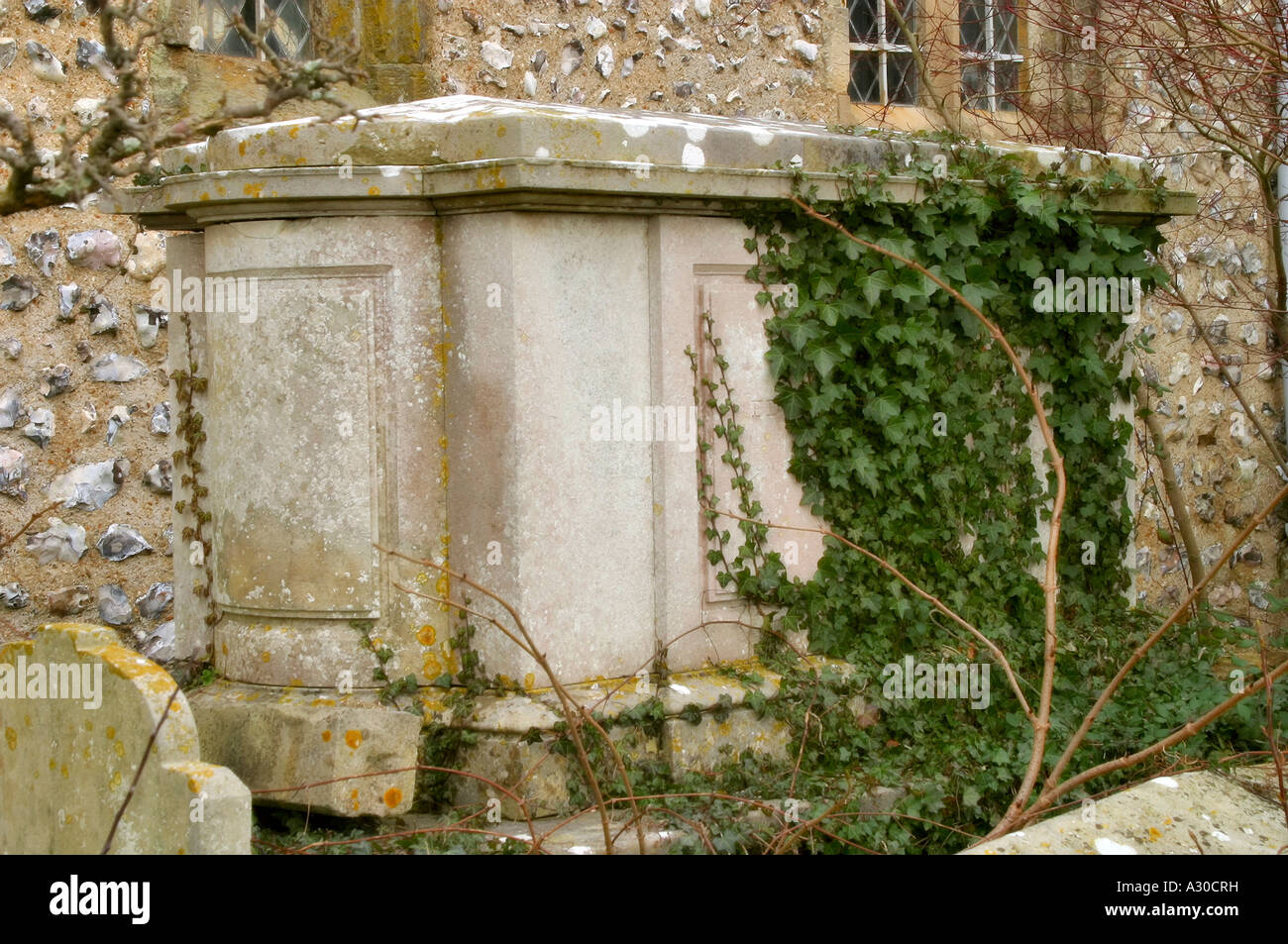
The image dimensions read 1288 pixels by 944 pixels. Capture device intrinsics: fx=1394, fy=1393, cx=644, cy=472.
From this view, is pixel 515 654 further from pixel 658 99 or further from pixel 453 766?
pixel 658 99

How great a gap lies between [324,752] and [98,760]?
0.87 metres

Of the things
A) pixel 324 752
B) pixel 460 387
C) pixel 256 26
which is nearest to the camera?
pixel 324 752

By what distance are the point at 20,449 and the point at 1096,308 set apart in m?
4.50

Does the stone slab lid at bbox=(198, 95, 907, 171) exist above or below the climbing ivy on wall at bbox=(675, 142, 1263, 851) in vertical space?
above

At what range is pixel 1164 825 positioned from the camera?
365 cm

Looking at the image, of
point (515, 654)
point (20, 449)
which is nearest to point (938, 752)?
point (515, 654)

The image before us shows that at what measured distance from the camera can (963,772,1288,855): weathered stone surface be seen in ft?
11.5

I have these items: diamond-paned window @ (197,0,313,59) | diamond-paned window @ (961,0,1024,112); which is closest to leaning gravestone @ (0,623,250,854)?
diamond-paned window @ (197,0,313,59)

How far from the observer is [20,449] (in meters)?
5.91

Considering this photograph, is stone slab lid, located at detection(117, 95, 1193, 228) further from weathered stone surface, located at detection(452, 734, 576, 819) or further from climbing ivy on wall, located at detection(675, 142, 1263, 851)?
weathered stone surface, located at detection(452, 734, 576, 819)

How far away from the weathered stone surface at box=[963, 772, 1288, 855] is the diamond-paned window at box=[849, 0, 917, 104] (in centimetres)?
546

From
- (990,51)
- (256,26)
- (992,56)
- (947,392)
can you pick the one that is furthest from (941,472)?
(990,51)

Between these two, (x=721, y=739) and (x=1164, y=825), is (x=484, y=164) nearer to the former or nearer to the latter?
(x=721, y=739)

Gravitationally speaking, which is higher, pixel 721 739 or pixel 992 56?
pixel 992 56
